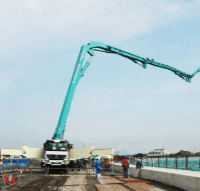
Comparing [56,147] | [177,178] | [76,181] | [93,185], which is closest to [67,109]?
[56,147]

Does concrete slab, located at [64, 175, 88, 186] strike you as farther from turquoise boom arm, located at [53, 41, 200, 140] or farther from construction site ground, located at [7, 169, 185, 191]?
turquoise boom arm, located at [53, 41, 200, 140]

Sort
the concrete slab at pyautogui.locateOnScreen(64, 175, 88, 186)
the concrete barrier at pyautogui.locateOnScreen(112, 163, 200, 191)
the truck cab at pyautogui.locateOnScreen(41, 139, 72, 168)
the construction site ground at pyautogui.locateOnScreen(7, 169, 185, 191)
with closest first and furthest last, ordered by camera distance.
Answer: the concrete barrier at pyautogui.locateOnScreen(112, 163, 200, 191) → the construction site ground at pyautogui.locateOnScreen(7, 169, 185, 191) → the concrete slab at pyautogui.locateOnScreen(64, 175, 88, 186) → the truck cab at pyautogui.locateOnScreen(41, 139, 72, 168)

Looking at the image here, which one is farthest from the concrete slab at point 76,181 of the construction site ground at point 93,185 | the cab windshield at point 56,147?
the cab windshield at point 56,147

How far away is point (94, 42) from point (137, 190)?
2330 cm

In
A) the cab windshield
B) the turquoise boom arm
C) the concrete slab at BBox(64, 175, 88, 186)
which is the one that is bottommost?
the concrete slab at BBox(64, 175, 88, 186)

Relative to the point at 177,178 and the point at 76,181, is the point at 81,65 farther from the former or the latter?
the point at 177,178

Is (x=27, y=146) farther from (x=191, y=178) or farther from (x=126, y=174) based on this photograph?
(x=191, y=178)

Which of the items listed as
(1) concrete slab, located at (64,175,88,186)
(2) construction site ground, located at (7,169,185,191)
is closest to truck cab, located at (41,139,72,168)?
(1) concrete slab, located at (64,175,88,186)

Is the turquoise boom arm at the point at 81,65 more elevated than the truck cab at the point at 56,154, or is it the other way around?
the turquoise boom arm at the point at 81,65

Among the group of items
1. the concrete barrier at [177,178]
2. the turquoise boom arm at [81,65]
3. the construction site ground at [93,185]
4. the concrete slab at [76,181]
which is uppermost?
the turquoise boom arm at [81,65]

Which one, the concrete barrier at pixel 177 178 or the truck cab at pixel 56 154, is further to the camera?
the truck cab at pixel 56 154

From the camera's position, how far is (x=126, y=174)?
775 inches

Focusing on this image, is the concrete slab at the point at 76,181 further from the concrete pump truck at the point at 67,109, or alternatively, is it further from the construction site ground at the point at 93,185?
the concrete pump truck at the point at 67,109

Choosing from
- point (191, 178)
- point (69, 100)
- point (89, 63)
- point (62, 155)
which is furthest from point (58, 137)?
point (191, 178)
